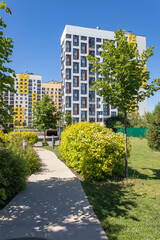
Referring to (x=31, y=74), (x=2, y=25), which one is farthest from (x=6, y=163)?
(x=31, y=74)

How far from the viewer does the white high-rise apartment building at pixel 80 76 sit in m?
49.4

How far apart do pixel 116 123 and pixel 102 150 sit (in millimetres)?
38800

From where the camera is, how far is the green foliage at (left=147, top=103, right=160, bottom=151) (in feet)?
55.3

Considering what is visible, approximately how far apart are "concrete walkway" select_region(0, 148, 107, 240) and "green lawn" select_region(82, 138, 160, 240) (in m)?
0.27

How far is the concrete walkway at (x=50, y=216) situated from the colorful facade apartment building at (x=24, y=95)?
97928 millimetres

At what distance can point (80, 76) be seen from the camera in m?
50.6

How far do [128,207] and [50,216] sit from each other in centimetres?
209

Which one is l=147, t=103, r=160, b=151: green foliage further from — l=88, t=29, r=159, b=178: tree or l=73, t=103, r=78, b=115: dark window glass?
l=73, t=103, r=78, b=115: dark window glass

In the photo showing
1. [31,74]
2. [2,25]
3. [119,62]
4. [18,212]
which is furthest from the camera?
[31,74]

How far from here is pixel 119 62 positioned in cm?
766

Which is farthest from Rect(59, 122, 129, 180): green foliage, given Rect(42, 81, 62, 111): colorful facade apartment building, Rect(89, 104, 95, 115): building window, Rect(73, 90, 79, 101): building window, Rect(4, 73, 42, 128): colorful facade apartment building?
Rect(42, 81, 62, 111): colorful facade apartment building

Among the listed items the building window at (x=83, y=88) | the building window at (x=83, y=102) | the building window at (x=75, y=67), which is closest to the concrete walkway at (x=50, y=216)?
the building window at (x=83, y=102)

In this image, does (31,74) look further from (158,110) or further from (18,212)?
(18,212)

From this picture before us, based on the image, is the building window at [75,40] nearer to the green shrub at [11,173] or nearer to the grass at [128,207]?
the grass at [128,207]
